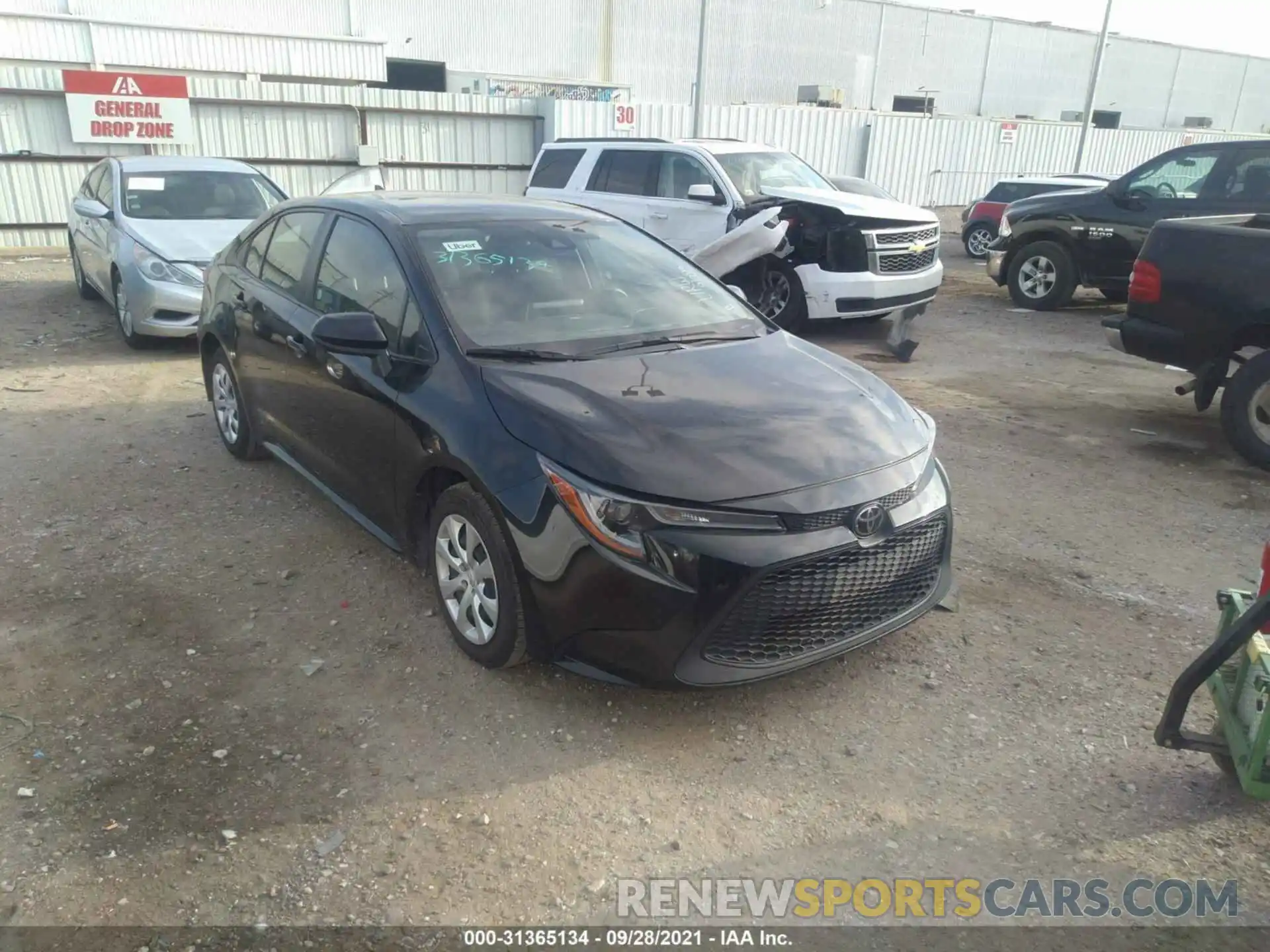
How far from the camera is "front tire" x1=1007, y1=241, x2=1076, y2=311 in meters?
11.5

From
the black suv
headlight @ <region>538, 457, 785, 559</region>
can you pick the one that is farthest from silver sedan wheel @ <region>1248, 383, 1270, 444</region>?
headlight @ <region>538, 457, 785, 559</region>

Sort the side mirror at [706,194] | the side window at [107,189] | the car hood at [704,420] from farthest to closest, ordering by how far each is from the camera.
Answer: the side mirror at [706,194]
the side window at [107,189]
the car hood at [704,420]

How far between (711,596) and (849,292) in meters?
6.93

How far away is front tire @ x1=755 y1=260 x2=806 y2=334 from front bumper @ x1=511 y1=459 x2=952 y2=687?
647 centimetres

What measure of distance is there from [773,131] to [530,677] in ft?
69.4

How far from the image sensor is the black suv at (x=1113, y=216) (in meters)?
9.96

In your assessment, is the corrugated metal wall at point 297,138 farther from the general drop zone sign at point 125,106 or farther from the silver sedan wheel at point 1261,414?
the silver sedan wheel at point 1261,414

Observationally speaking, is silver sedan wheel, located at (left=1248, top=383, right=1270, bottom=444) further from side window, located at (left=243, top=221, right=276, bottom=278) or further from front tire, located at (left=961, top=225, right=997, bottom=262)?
front tire, located at (left=961, top=225, right=997, bottom=262)

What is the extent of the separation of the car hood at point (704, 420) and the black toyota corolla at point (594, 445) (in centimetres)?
1

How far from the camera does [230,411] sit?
586 centimetres

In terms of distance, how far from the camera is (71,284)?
39.8 ft

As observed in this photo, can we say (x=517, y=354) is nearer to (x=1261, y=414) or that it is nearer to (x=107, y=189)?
(x=1261, y=414)

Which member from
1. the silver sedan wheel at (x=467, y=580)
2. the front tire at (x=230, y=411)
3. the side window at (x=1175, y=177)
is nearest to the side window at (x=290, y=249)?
the front tire at (x=230, y=411)

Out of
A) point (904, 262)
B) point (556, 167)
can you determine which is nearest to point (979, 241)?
point (904, 262)
